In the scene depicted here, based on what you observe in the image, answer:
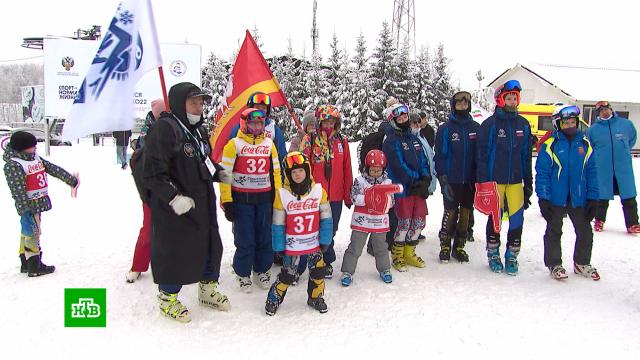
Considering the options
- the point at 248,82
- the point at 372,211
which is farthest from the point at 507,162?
Result: the point at 248,82

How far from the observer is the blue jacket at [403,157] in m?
5.42

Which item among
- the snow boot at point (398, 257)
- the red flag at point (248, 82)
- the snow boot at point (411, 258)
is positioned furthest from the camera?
the red flag at point (248, 82)

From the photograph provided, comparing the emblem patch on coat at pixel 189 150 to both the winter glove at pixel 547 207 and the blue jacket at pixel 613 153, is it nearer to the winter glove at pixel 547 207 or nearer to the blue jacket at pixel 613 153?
the winter glove at pixel 547 207

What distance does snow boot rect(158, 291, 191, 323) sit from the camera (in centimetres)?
409

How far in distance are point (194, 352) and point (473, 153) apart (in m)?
4.03

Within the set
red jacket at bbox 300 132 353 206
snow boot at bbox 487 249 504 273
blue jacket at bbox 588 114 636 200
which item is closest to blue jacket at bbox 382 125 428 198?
red jacket at bbox 300 132 353 206

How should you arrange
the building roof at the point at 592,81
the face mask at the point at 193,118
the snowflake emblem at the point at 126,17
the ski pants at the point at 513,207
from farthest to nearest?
the building roof at the point at 592,81
the ski pants at the point at 513,207
the snowflake emblem at the point at 126,17
the face mask at the point at 193,118

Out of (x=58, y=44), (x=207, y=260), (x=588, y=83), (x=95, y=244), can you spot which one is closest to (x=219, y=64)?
(x=58, y=44)

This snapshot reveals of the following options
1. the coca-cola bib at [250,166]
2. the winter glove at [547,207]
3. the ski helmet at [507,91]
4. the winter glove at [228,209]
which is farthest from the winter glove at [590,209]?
the winter glove at [228,209]

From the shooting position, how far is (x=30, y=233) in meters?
4.98

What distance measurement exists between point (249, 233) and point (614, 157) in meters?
5.82

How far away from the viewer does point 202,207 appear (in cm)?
401

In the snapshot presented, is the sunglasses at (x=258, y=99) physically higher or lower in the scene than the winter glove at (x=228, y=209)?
higher

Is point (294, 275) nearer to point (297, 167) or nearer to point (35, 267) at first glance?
point (297, 167)
